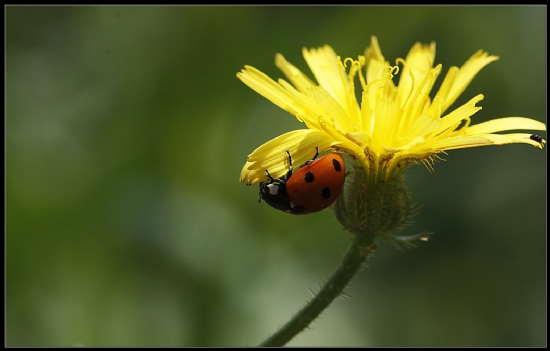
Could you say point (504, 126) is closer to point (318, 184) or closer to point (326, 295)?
point (318, 184)

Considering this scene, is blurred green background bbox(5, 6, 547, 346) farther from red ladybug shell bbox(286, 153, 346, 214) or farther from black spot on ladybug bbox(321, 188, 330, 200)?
black spot on ladybug bbox(321, 188, 330, 200)

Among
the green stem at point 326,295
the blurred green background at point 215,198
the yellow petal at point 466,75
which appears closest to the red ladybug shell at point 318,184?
the green stem at point 326,295

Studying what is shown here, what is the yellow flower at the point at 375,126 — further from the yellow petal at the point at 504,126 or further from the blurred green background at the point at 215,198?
the blurred green background at the point at 215,198

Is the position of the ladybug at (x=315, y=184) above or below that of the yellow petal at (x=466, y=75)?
below

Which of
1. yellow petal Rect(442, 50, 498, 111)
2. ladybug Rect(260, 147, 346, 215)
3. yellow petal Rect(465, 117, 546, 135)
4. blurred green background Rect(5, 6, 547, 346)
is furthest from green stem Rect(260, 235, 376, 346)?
Result: blurred green background Rect(5, 6, 547, 346)

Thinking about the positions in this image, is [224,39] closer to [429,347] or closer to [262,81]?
[262,81]

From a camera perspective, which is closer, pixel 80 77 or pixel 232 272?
pixel 232 272

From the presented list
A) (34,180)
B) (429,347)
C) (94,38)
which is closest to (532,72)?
(429,347)
